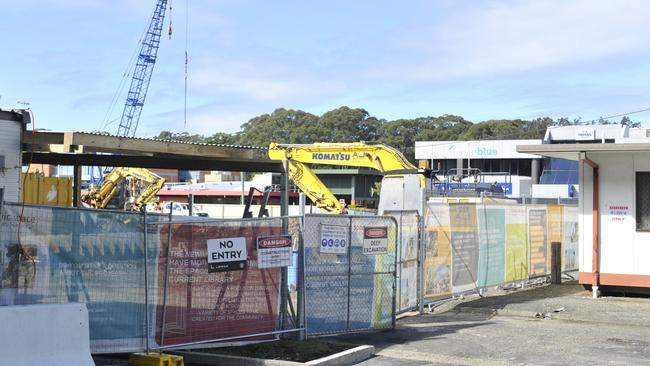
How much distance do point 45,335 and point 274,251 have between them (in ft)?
12.2

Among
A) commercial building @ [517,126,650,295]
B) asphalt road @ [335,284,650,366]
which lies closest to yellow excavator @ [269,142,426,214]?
commercial building @ [517,126,650,295]

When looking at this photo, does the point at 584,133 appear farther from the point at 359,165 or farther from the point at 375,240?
the point at 375,240

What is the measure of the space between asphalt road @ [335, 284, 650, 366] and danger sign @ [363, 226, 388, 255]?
1381mm

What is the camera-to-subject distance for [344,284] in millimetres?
11664

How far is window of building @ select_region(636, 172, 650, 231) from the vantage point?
51.3 ft

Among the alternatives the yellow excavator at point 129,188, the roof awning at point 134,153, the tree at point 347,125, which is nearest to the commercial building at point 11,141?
the roof awning at point 134,153

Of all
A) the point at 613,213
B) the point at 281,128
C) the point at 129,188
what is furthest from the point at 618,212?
the point at 281,128

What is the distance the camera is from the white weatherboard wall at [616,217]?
51.2 ft

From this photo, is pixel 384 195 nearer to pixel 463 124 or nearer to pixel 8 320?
pixel 8 320

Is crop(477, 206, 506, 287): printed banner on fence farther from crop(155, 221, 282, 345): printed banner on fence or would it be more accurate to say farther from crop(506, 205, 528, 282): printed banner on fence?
crop(155, 221, 282, 345): printed banner on fence

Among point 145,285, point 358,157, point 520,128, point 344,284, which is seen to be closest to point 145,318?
point 145,285

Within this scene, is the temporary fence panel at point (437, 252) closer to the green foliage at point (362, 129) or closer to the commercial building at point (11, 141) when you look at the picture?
the commercial building at point (11, 141)

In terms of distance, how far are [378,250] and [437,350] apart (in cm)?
217

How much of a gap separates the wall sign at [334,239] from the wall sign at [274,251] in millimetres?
710
